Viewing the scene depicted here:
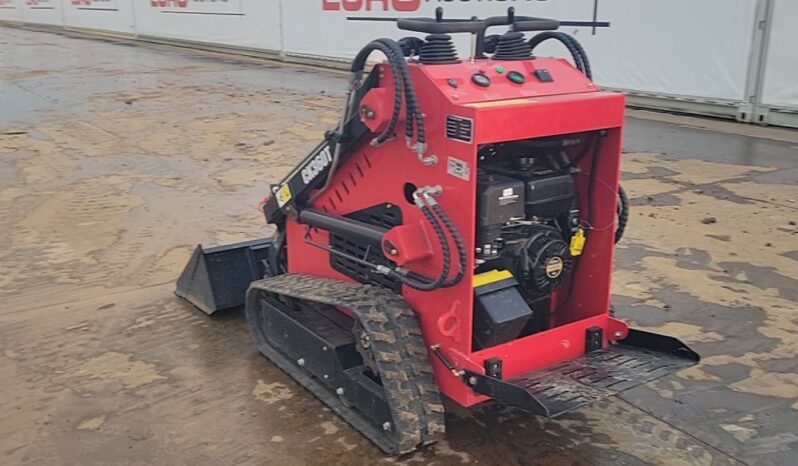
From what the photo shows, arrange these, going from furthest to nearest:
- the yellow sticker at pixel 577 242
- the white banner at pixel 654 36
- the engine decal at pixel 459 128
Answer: the white banner at pixel 654 36 → the yellow sticker at pixel 577 242 → the engine decal at pixel 459 128

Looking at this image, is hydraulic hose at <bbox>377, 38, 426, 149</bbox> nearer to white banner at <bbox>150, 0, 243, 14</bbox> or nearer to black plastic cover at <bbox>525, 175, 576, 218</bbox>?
black plastic cover at <bbox>525, 175, 576, 218</bbox>

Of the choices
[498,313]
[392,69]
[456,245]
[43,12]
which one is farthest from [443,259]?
[43,12]

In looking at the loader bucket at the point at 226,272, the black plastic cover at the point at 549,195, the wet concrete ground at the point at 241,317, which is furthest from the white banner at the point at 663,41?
the black plastic cover at the point at 549,195

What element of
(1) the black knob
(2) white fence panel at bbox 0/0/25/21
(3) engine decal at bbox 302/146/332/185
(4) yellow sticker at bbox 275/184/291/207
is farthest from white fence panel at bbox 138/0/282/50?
(1) the black knob

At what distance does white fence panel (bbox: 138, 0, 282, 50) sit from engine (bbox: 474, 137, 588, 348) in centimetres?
1532

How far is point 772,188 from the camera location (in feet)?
21.8

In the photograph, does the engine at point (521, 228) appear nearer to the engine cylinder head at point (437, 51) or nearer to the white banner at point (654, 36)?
the engine cylinder head at point (437, 51)

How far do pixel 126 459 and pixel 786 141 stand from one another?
784 cm

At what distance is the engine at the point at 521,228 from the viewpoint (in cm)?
284

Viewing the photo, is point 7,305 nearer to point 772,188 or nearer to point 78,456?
point 78,456

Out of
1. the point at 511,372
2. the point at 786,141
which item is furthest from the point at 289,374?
the point at 786,141

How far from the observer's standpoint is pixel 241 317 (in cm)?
432

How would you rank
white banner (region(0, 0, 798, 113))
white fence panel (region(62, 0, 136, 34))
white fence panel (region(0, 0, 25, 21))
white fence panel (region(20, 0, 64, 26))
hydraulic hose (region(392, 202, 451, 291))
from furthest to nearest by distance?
white fence panel (region(0, 0, 25, 21)) < white fence panel (region(20, 0, 64, 26)) < white fence panel (region(62, 0, 136, 34)) < white banner (region(0, 0, 798, 113)) < hydraulic hose (region(392, 202, 451, 291))

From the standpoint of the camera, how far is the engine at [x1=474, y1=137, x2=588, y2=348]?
9.31 ft
